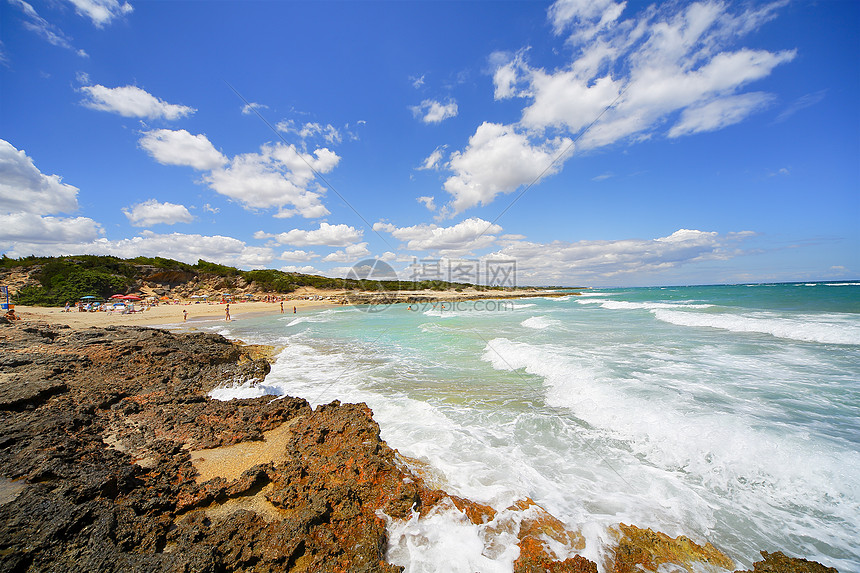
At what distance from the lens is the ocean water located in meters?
3.42

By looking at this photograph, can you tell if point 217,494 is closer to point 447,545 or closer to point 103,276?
point 447,545

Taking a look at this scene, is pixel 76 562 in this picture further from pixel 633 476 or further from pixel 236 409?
pixel 633 476

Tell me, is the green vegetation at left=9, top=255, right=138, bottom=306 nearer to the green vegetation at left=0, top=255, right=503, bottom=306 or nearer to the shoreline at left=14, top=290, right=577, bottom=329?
the green vegetation at left=0, top=255, right=503, bottom=306

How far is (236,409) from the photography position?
18.8ft

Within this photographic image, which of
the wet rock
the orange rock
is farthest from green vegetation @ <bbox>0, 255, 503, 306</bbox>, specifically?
the wet rock

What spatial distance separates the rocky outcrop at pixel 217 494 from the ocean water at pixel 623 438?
0.92 ft

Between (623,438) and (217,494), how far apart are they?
6.20 m

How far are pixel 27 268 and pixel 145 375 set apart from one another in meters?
60.0

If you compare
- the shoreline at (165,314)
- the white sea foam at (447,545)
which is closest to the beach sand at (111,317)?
the shoreline at (165,314)

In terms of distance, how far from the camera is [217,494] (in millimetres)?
3465

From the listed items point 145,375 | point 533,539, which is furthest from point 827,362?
point 145,375

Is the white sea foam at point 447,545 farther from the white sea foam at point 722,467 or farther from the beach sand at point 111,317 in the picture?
the beach sand at point 111,317

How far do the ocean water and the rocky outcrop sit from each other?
0.28 metres

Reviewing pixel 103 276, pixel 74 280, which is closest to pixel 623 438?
pixel 74 280
